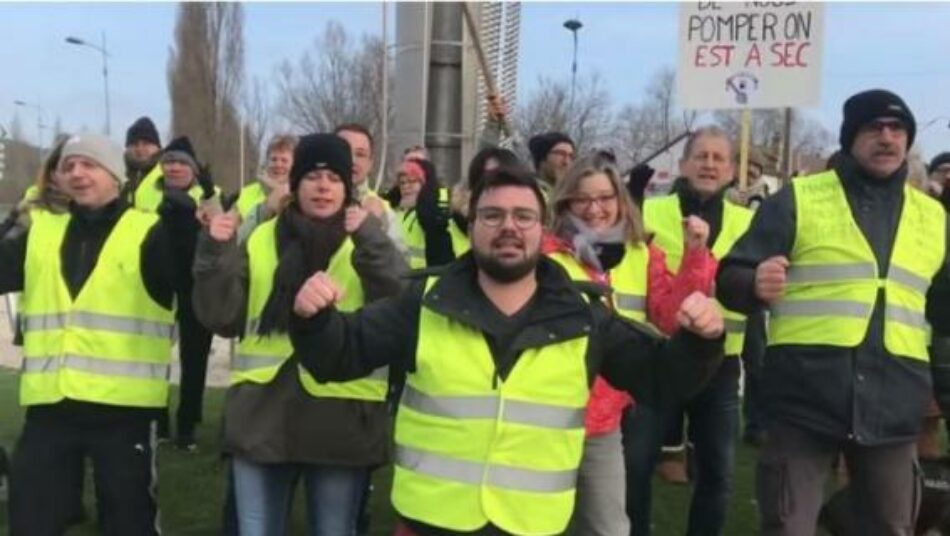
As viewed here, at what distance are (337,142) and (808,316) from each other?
1.85m

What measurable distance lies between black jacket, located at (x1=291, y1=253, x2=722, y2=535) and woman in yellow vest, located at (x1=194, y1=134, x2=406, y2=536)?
1013 millimetres

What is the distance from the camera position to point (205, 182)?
593cm

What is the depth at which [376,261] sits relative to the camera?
4.39 meters

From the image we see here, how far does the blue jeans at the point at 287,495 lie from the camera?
4.40 metres

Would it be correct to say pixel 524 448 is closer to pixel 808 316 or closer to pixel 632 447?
pixel 808 316

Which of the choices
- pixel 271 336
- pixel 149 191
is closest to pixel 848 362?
pixel 271 336

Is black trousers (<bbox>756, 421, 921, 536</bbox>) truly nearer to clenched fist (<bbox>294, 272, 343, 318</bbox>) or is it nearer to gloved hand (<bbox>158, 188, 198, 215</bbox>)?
clenched fist (<bbox>294, 272, 343, 318</bbox>)

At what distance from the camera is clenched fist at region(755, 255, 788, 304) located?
3891mm

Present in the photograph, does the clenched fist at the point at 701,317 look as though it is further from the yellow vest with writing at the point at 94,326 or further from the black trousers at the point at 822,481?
the yellow vest with writing at the point at 94,326

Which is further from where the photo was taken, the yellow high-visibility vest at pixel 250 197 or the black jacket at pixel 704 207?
the yellow high-visibility vest at pixel 250 197

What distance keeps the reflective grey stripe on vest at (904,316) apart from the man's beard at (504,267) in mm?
1618

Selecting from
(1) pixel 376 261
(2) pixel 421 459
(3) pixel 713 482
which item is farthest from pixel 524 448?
(3) pixel 713 482

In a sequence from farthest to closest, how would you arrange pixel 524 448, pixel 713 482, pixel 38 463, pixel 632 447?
pixel 713 482 → pixel 632 447 → pixel 38 463 → pixel 524 448

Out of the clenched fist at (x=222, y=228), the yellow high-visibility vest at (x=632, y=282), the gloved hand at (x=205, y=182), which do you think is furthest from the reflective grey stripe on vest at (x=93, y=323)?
the yellow high-visibility vest at (x=632, y=282)
